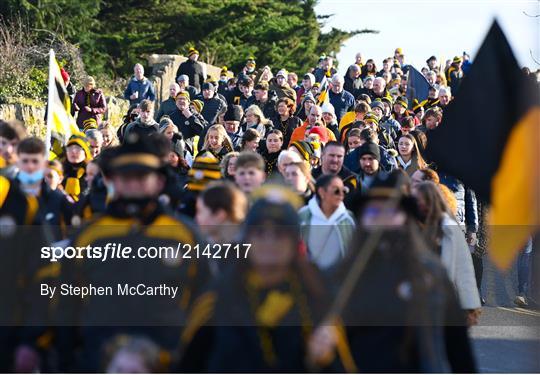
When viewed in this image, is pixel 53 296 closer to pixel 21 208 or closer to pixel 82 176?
pixel 21 208

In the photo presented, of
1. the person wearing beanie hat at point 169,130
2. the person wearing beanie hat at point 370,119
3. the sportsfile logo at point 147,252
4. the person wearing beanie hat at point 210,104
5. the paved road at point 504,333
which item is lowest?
the paved road at point 504,333

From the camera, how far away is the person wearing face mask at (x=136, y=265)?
5.35 metres

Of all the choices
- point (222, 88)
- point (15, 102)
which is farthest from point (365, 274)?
point (222, 88)

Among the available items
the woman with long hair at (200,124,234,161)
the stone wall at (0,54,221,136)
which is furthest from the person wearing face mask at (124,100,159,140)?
the stone wall at (0,54,221,136)

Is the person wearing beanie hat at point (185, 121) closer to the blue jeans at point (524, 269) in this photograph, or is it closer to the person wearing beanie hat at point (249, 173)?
the blue jeans at point (524, 269)

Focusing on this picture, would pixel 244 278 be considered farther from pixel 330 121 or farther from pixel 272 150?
pixel 330 121

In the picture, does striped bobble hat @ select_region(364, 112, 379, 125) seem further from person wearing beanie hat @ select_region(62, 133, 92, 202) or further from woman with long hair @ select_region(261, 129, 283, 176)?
person wearing beanie hat @ select_region(62, 133, 92, 202)

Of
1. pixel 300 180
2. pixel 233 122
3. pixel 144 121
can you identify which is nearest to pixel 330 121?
pixel 233 122

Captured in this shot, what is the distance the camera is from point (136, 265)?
5.52m

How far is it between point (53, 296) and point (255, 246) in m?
1.38

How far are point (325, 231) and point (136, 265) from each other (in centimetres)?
244

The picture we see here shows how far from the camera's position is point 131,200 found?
5.45 m

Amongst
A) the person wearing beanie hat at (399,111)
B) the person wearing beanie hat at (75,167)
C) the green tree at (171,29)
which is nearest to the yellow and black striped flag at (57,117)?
the person wearing beanie hat at (75,167)

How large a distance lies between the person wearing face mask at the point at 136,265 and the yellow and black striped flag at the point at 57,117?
17.2 feet
